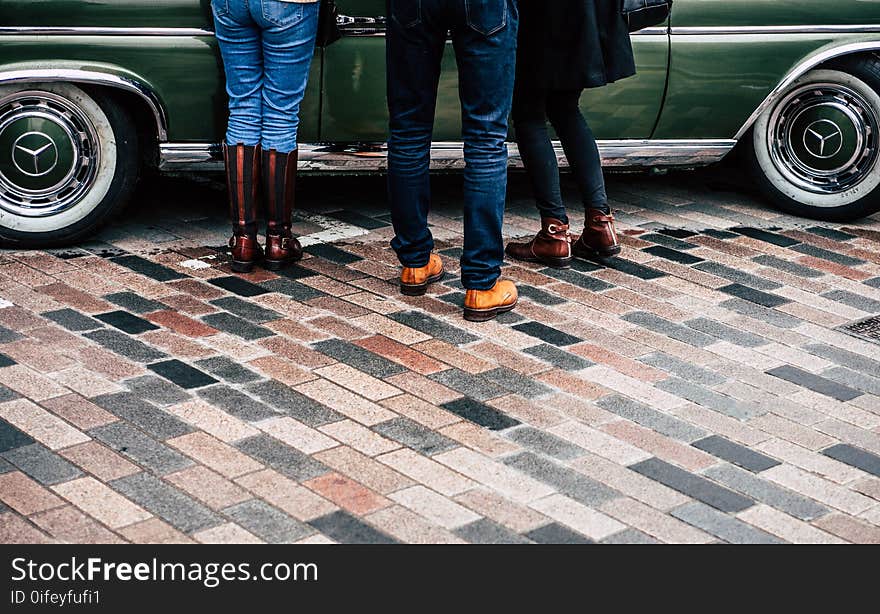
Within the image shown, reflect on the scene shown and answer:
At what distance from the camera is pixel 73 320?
4613mm

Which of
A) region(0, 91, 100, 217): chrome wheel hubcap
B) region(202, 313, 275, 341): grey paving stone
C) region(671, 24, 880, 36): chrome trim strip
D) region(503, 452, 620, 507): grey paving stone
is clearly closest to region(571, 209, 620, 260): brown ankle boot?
region(671, 24, 880, 36): chrome trim strip

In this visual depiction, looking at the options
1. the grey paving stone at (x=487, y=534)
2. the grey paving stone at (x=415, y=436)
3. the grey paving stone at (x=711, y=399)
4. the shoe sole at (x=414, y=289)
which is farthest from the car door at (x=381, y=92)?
the grey paving stone at (x=487, y=534)

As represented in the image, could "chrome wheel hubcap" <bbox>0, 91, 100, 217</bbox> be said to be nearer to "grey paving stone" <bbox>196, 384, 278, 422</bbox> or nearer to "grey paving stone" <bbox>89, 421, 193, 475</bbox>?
"grey paving stone" <bbox>196, 384, 278, 422</bbox>

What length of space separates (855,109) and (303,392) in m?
3.31

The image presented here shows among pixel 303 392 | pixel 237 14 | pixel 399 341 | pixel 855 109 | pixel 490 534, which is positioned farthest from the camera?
pixel 855 109

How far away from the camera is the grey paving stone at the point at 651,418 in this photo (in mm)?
3939

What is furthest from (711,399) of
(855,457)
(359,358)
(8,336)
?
(8,336)

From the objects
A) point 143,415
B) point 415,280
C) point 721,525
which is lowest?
point 721,525

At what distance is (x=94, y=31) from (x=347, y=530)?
2728 millimetres

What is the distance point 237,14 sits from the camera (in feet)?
16.2

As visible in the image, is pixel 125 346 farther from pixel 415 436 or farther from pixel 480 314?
pixel 480 314

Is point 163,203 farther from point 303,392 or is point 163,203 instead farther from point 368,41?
point 303,392

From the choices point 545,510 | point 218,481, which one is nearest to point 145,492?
point 218,481

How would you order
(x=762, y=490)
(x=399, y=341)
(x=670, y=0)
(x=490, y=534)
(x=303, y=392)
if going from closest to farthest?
1. (x=490, y=534)
2. (x=762, y=490)
3. (x=303, y=392)
4. (x=399, y=341)
5. (x=670, y=0)
